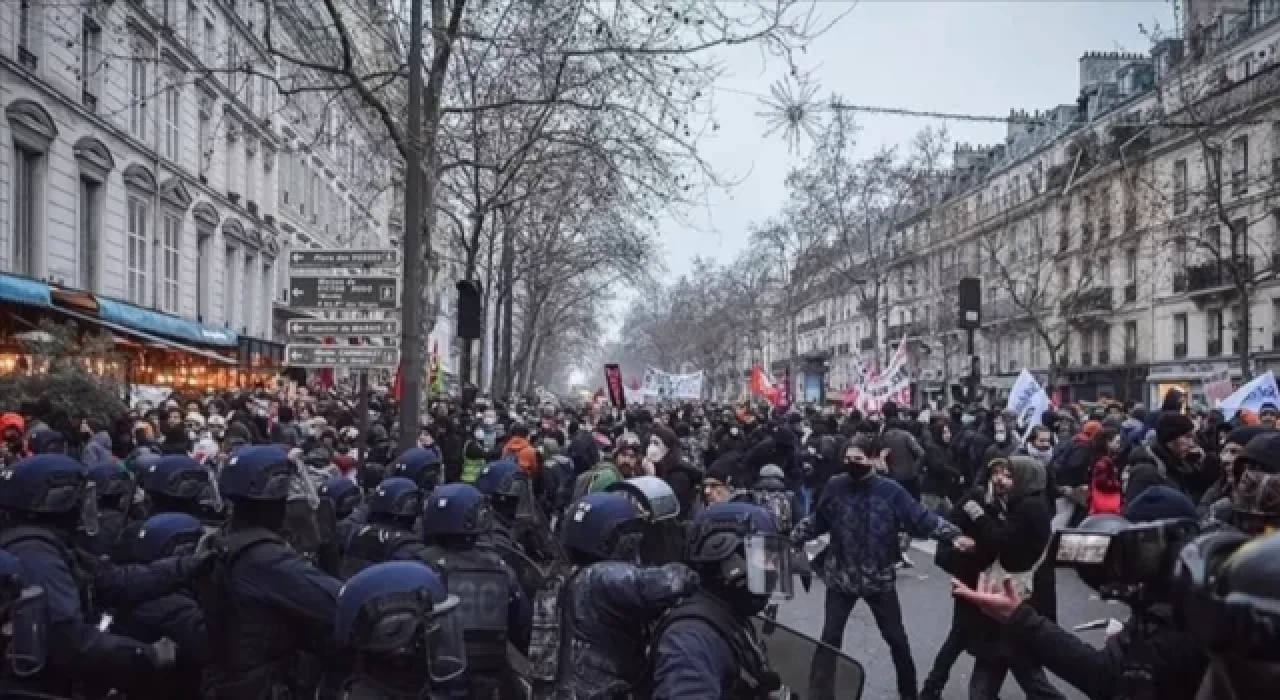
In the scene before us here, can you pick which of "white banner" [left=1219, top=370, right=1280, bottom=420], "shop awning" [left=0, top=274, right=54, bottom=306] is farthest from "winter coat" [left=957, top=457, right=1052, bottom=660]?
"shop awning" [left=0, top=274, right=54, bottom=306]

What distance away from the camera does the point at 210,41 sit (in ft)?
102

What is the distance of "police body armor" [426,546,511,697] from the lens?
4.58m

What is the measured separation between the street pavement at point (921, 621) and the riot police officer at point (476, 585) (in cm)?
367

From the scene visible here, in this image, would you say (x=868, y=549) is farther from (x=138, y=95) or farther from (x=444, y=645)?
(x=138, y=95)

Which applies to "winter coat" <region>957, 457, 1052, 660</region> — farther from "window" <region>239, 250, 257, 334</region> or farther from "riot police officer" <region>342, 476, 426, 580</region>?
"window" <region>239, 250, 257, 334</region>

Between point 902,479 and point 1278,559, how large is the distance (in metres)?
12.2

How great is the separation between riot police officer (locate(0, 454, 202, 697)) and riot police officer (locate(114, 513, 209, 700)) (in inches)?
4.0

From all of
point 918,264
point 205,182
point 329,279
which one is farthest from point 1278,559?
point 918,264

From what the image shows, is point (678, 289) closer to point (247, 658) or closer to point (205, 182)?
point (205, 182)

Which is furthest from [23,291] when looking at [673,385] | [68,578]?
[673,385]

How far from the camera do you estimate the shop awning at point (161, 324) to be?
22281 mm

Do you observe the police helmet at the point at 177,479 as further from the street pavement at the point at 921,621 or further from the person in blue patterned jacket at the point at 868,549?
the street pavement at the point at 921,621

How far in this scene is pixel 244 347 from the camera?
113ft

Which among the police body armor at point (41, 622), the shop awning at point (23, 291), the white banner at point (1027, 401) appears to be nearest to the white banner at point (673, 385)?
the white banner at point (1027, 401)
